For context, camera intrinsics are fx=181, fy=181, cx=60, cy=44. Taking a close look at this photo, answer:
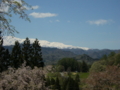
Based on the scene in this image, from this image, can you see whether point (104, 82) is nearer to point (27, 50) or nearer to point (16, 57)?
point (27, 50)

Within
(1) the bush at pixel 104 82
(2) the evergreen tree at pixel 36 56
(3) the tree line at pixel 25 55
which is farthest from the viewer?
(2) the evergreen tree at pixel 36 56

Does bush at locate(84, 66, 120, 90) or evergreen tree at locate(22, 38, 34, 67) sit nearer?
bush at locate(84, 66, 120, 90)

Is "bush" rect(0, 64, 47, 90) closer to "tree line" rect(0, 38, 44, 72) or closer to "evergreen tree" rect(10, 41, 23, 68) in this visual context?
"tree line" rect(0, 38, 44, 72)

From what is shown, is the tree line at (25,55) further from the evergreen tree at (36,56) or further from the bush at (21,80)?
the bush at (21,80)

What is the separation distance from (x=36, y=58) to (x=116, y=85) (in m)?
11.2

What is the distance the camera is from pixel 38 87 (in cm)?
657

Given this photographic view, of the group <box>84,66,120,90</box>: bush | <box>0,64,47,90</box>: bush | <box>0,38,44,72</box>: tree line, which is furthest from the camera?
<box>0,38,44,72</box>: tree line

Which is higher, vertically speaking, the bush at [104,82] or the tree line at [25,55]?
the tree line at [25,55]

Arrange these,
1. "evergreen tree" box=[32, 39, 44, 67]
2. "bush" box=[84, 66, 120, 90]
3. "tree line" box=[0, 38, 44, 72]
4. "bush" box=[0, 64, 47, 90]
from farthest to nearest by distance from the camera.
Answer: "evergreen tree" box=[32, 39, 44, 67] < "tree line" box=[0, 38, 44, 72] < "bush" box=[84, 66, 120, 90] < "bush" box=[0, 64, 47, 90]

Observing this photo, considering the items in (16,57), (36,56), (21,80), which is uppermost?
(21,80)

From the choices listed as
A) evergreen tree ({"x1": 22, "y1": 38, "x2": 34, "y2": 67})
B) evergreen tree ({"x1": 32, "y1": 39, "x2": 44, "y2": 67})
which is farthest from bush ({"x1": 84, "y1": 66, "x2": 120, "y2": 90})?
evergreen tree ({"x1": 22, "y1": 38, "x2": 34, "y2": 67})

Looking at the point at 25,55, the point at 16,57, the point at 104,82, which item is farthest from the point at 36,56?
the point at 104,82

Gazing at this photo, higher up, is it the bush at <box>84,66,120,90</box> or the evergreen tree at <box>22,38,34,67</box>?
the evergreen tree at <box>22,38,34,67</box>

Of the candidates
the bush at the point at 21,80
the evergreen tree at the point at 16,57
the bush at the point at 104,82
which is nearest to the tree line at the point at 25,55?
the evergreen tree at the point at 16,57
